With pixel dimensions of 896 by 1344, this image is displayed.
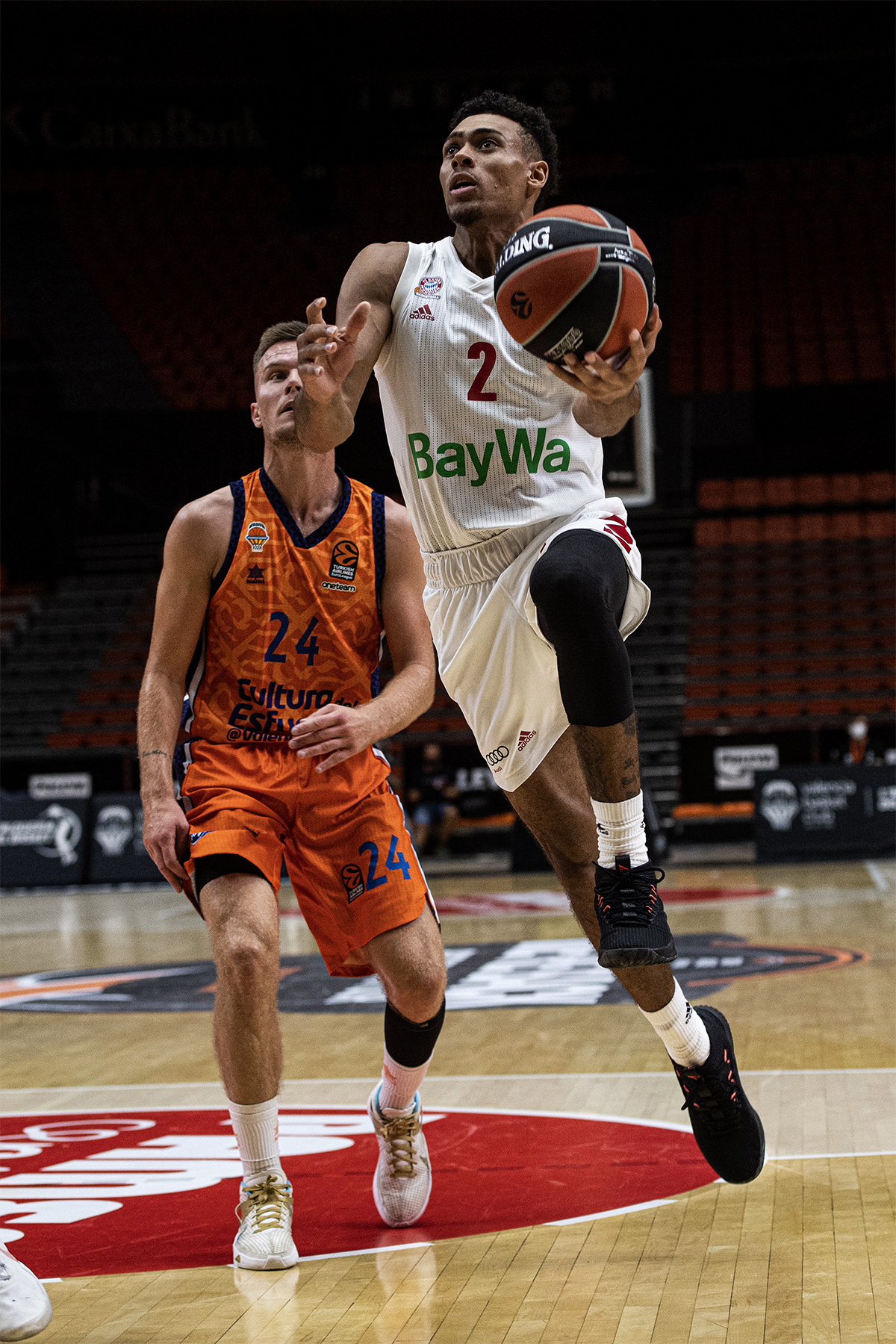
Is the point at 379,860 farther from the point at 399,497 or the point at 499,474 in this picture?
the point at 399,497

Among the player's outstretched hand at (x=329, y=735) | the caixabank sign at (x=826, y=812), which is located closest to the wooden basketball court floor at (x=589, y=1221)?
the player's outstretched hand at (x=329, y=735)

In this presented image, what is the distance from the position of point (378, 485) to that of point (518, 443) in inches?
546

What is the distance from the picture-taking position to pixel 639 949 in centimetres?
275

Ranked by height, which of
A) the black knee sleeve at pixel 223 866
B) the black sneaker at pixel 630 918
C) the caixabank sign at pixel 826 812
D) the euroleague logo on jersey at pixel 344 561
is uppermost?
the euroleague logo on jersey at pixel 344 561

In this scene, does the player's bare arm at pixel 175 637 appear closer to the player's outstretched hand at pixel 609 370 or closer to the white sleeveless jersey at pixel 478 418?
the white sleeveless jersey at pixel 478 418

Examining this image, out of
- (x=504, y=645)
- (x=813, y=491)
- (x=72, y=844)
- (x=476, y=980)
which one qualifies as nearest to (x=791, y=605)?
(x=813, y=491)

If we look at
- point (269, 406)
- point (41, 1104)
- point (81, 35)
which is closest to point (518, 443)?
point (269, 406)

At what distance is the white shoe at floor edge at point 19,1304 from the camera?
2262mm

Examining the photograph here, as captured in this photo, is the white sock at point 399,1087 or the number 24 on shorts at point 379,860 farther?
the white sock at point 399,1087

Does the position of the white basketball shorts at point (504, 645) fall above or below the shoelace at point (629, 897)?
above

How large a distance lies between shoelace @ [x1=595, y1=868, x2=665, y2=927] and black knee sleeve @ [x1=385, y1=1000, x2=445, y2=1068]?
0.78m

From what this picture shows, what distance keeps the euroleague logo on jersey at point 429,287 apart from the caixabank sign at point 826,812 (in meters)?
→ 10.6

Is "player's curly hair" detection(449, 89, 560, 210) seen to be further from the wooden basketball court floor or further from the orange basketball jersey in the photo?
the wooden basketball court floor

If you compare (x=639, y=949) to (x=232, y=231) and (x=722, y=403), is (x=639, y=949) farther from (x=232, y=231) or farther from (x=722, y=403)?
(x=232, y=231)
